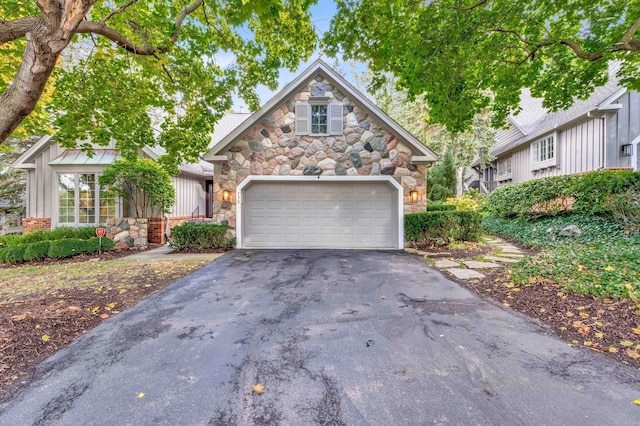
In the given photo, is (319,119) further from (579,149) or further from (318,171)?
(579,149)

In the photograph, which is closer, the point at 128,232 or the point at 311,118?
the point at 311,118

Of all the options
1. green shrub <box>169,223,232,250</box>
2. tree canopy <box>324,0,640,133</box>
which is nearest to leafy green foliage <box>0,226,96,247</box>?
green shrub <box>169,223,232,250</box>

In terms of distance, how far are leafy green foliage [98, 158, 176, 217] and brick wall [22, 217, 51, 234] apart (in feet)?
10.0

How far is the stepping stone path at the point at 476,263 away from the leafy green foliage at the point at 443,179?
8.21m

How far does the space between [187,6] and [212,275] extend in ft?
19.9

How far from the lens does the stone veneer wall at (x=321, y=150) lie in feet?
28.9

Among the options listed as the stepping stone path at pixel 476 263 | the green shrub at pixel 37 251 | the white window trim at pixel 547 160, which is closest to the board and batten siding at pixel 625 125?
the white window trim at pixel 547 160

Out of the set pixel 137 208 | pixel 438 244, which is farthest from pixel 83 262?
pixel 438 244

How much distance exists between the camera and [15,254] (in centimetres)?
761

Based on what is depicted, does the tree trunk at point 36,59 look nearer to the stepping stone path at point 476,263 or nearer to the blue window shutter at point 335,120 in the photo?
the blue window shutter at point 335,120

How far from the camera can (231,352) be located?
2.78 metres

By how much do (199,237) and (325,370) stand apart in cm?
737

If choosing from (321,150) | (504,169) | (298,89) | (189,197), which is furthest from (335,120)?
(504,169)

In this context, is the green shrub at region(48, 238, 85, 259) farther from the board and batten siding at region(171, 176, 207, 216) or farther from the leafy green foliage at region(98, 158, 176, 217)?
the board and batten siding at region(171, 176, 207, 216)
